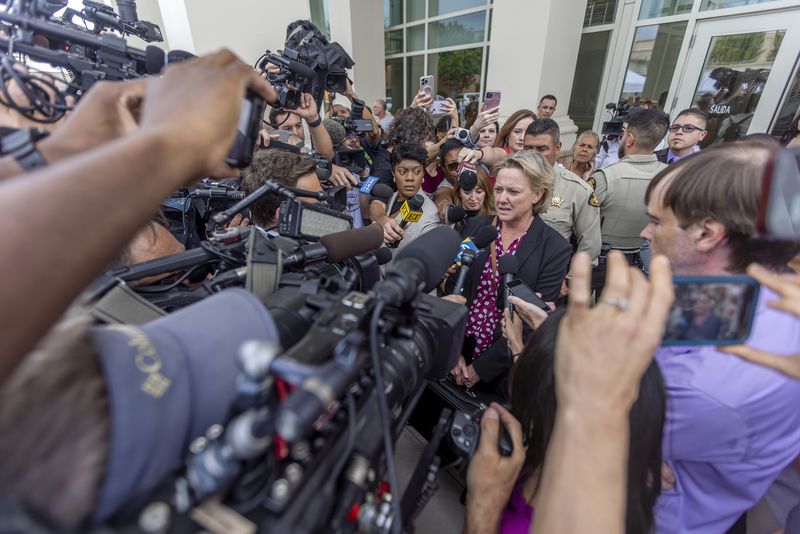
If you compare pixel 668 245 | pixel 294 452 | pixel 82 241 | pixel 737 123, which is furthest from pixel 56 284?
pixel 737 123

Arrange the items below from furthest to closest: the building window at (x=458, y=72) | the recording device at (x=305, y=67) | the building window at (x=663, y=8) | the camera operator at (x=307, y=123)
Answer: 1. the building window at (x=458, y=72)
2. the building window at (x=663, y=8)
3. the camera operator at (x=307, y=123)
4. the recording device at (x=305, y=67)

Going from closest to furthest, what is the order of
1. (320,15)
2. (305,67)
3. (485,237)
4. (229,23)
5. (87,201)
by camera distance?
(87,201)
(485,237)
(305,67)
(229,23)
(320,15)

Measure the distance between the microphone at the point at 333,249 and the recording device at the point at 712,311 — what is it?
91 centimetres

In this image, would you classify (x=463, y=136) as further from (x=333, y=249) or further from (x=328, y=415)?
(x=328, y=415)

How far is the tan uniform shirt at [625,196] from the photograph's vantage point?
2703 mm

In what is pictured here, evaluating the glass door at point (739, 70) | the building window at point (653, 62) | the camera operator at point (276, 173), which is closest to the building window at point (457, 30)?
the building window at point (653, 62)

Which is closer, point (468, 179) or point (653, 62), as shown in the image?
point (468, 179)

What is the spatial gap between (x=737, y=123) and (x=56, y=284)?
21.6ft

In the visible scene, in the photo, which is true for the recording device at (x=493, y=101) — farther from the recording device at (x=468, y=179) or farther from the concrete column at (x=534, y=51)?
the concrete column at (x=534, y=51)

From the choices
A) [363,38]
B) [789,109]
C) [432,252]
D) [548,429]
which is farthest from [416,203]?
[363,38]

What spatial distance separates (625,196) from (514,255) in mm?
1475

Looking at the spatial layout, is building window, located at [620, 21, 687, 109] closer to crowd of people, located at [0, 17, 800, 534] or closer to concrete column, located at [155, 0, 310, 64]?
concrete column, located at [155, 0, 310, 64]

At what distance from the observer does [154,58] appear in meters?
1.22

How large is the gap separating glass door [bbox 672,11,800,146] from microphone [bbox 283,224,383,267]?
5753 millimetres
